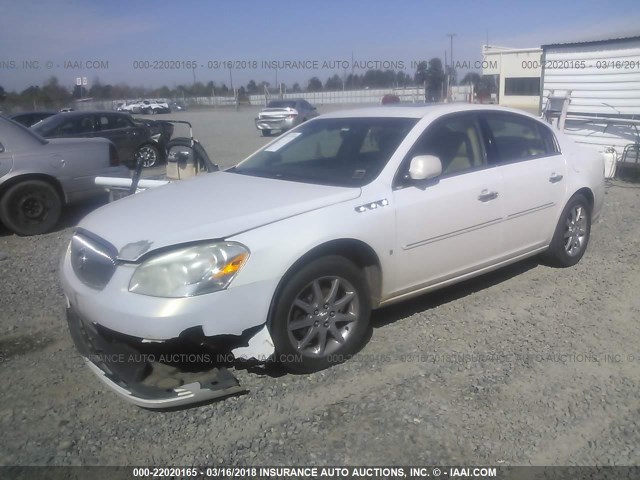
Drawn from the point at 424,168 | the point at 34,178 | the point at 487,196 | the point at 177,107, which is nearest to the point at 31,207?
the point at 34,178

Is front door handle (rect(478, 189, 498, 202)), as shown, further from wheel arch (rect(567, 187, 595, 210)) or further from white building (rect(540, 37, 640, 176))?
white building (rect(540, 37, 640, 176))

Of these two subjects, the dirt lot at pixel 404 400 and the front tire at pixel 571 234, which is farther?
the front tire at pixel 571 234

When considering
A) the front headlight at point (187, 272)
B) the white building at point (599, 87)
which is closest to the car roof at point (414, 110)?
the front headlight at point (187, 272)

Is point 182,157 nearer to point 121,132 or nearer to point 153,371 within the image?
point 153,371

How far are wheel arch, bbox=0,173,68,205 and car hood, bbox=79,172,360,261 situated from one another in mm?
3717

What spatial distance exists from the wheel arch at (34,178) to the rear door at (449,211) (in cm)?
512

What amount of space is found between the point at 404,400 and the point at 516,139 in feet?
8.93

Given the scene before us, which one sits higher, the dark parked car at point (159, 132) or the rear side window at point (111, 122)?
the rear side window at point (111, 122)

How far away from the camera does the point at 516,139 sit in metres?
4.94

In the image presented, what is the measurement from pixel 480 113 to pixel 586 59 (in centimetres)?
805

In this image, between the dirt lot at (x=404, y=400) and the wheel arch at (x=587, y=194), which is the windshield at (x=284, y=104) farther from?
the dirt lot at (x=404, y=400)

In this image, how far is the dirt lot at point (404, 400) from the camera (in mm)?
2822

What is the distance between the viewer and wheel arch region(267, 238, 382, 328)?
3.25 metres

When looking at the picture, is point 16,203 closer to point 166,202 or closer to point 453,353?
point 166,202
